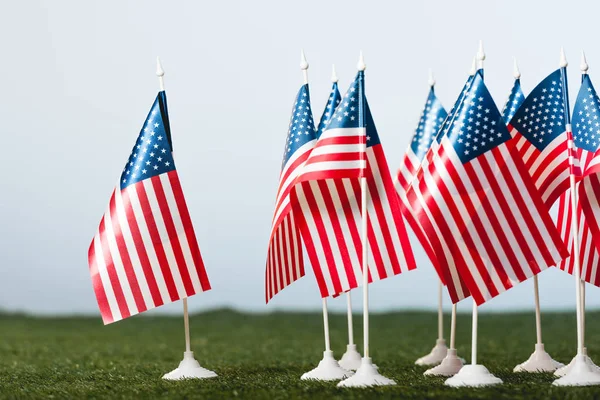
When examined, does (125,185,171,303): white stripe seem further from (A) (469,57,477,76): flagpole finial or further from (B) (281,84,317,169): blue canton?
(A) (469,57,477,76): flagpole finial

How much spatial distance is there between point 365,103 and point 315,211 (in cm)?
169

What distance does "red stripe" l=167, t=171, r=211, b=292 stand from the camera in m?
13.7

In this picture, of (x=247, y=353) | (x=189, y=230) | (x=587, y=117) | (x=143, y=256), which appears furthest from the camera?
(x=247, y=353)

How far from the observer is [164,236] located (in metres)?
13.6

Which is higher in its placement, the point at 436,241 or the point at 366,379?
the point at 436,241

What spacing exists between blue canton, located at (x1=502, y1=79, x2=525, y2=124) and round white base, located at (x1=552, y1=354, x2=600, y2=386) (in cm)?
468

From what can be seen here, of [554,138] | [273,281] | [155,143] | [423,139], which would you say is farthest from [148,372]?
[554,138]

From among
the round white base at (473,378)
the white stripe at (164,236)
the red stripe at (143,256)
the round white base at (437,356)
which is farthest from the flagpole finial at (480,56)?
the round white base at (437,356)

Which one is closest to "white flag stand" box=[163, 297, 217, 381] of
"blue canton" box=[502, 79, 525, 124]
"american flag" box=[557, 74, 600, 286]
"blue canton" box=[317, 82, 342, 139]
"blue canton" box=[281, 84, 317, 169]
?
"blue canton" box=[281, 84, 317, 169]

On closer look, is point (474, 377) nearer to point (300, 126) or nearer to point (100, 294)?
point (300, 126)

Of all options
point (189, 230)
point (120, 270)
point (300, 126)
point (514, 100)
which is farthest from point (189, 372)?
point (514, 100)

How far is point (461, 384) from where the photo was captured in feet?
40.3

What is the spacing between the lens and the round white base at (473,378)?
1226 centimetres

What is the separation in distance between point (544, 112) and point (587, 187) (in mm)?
1483
